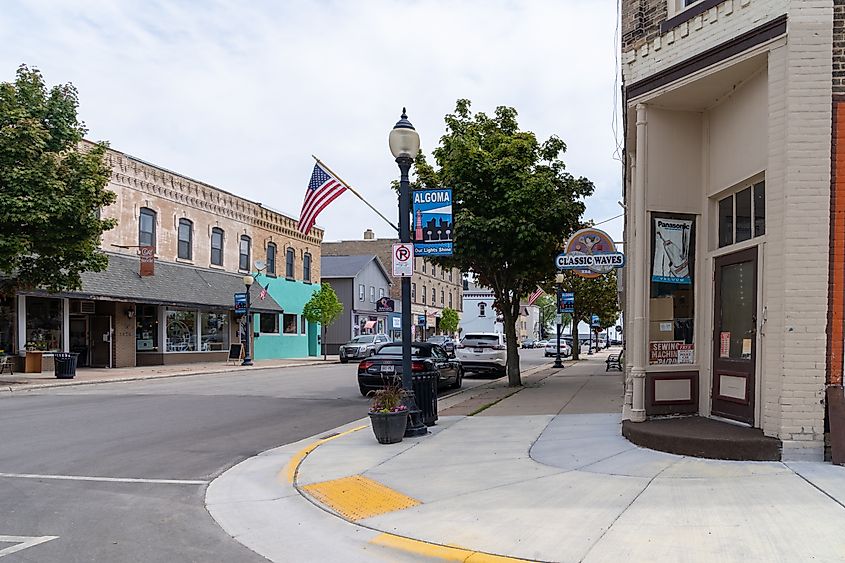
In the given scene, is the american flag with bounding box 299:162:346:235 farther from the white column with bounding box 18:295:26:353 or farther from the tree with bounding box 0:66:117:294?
the white column with bounding box 18:295:26:353

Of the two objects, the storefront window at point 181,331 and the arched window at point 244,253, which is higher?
the arched window at point 244,253

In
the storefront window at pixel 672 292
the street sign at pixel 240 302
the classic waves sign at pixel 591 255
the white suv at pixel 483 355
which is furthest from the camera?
the street sign at pixel 240 302

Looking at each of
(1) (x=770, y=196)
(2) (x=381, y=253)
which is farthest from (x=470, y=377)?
(2) (x=381, y=253)

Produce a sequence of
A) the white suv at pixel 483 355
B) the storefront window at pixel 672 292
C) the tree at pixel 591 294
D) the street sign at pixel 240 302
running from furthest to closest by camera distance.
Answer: the tree at pixel 591 294
the street sign at pixel 240 302
the white suv at pixel 483 355
the storefront window at pixel 672 292

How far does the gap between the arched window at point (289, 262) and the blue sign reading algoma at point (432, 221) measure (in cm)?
3182

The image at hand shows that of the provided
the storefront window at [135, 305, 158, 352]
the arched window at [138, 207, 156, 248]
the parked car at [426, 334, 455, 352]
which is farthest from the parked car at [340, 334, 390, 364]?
the arched window at [138, 207, 156, 248]

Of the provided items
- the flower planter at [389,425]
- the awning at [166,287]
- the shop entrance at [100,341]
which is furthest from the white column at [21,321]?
the flower planter at [389,425]

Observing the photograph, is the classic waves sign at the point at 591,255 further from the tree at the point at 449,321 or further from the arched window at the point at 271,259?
the tree at the point at 449,321

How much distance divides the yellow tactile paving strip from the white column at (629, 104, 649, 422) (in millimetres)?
3863

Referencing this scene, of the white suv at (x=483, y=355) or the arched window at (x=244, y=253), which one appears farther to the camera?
the arched window at (x=244, y=253)

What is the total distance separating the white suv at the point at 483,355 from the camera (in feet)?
82.4

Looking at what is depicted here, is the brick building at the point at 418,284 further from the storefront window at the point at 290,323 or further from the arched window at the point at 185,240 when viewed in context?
the arched window at the point at 185,240

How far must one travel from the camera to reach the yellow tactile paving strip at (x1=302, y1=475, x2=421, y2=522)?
21.8 feet

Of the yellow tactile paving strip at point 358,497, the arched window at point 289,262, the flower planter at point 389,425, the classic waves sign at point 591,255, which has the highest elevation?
the arched window at point 289,262
